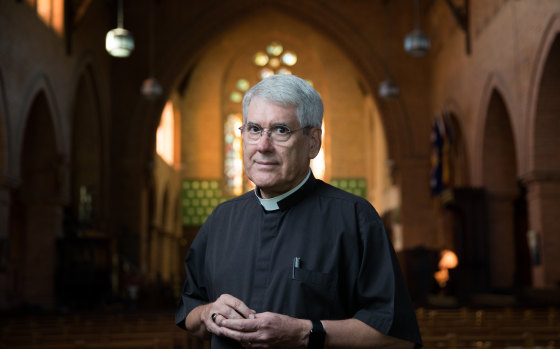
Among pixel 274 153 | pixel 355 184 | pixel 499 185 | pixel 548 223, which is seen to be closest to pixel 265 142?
pixel 274 153

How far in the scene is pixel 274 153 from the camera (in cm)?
174

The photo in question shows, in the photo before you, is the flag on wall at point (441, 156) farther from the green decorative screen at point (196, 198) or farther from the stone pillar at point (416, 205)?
the green decorative screen at point (196, 198)

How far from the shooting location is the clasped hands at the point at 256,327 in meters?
1.57

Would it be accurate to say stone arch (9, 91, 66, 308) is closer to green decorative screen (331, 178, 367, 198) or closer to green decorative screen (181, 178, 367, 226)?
green decorative screen (181, 178, 367, 226)

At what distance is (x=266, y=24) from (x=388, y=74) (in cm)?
868

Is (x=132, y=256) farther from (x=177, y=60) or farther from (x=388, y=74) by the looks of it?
(x=388, y=74)

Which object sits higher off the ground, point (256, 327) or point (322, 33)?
point (322, 33)

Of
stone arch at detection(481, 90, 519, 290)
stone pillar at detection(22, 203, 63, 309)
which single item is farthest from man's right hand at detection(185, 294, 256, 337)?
stone pillar at detection(22, 203, 63, 309)

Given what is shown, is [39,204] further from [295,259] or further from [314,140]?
[295,259]

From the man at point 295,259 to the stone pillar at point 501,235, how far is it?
15.3 meters

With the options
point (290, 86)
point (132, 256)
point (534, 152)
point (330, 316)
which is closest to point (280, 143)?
point (290, 86)

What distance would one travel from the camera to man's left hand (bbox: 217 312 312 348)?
157 cm

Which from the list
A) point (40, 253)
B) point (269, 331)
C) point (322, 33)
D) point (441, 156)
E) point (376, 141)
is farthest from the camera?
point (376, 141)

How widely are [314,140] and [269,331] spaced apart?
20.8 inches
